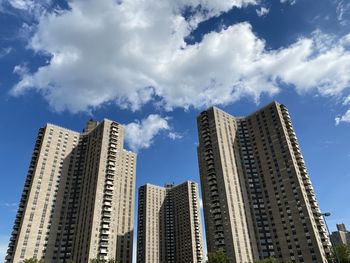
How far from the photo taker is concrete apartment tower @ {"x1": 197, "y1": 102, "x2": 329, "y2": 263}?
4090 inches

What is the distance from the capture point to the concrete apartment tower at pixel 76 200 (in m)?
110

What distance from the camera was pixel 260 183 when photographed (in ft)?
409

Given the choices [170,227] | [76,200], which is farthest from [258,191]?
[170,227]

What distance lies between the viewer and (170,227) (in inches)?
7367

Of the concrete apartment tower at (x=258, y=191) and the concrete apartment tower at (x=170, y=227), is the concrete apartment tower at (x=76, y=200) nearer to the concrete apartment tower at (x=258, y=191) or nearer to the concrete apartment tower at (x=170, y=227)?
the concrete apartment tower at (x=258, y=191)

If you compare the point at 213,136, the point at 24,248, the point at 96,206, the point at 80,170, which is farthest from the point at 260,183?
the point at 24,248

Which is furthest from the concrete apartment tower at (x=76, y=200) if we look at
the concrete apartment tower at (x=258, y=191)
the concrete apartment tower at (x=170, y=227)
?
the concrete apartment tower at (x=170, y=227)

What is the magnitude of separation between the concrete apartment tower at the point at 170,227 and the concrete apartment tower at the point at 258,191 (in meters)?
53.1

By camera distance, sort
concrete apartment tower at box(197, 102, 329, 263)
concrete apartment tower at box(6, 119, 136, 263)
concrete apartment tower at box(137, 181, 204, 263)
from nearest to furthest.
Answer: concrete apartment tower at box(197, 102, 329, 263) < concrete apartment tower at box(6, 119, 136, 263) < concrete apartment tower at box(137, 181, 204, 263)

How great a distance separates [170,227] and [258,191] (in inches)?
3321

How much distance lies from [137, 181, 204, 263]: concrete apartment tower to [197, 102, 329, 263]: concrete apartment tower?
53052mm

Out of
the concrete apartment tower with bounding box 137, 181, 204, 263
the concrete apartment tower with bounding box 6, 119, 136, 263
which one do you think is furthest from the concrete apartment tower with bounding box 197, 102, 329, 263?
the concrete apartment tower with bounding box 137, 181, 204, 263

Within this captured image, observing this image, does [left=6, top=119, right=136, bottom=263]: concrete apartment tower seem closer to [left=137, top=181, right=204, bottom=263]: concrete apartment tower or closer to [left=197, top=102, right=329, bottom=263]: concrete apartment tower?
[left=197, top=102, right=329, bottom=263]: concrete apartment tower

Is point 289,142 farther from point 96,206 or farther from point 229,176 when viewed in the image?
point 96,206
